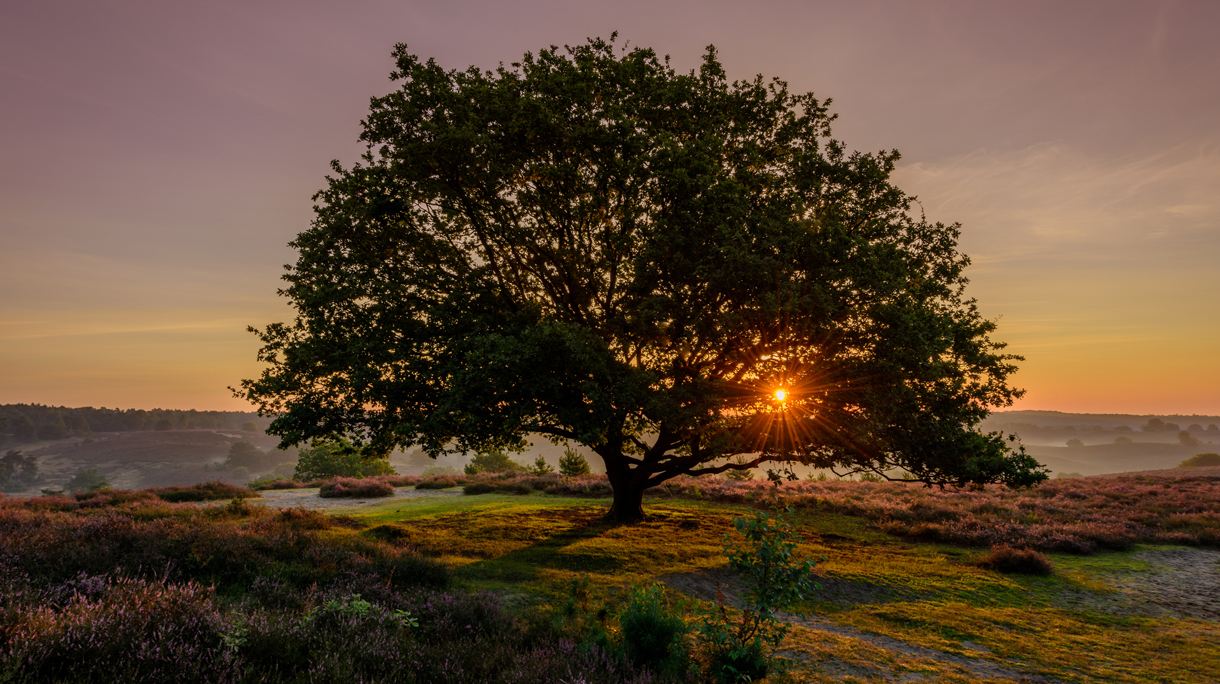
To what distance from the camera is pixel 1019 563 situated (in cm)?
1388

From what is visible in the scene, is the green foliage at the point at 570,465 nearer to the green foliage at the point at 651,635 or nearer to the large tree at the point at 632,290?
the large tree at the point at 632,290

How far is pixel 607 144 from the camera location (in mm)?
14766

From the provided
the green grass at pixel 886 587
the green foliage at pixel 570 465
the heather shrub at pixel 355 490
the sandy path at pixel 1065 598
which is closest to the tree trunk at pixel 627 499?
the green grass at pixel 886 587

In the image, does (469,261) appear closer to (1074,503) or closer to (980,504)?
(980,504)

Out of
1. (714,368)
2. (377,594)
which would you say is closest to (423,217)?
(714,368)

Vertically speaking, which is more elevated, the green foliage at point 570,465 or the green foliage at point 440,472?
the green foliage at point 570,465

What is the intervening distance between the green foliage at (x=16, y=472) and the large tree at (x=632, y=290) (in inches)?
8055

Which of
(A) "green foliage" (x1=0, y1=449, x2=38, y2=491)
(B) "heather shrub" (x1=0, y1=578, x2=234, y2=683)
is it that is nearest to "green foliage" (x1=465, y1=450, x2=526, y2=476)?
(B) "heather shrub" (x1=0, y1=578, x2=234, y2=683)

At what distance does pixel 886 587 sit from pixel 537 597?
8.60 meters

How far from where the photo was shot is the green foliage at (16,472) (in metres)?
136

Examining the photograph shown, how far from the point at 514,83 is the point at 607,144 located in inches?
146

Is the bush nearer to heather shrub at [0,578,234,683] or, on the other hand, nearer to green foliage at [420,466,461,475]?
heather shrub at [0,578,234,683]

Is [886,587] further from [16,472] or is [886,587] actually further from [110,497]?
[16,472]

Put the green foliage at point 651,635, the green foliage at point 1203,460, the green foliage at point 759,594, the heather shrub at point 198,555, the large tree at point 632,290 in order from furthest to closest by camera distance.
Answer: the green foliage at point 1203,460
the large tree at point 632,290
the heather shrub at point 198,555
the green foliage at point 651,635
the green foliage at point 759,594
